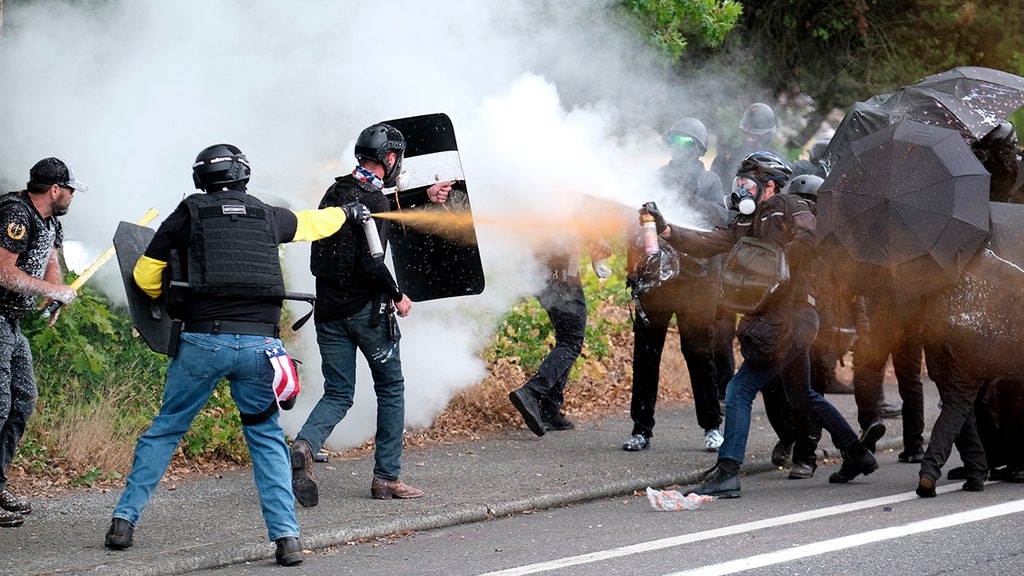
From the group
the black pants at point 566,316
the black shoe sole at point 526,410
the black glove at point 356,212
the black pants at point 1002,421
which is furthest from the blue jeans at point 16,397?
the black pants at point 1002,421

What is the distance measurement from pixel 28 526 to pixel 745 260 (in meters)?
3.75

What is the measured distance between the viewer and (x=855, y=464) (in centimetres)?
744

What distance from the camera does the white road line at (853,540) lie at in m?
5.56

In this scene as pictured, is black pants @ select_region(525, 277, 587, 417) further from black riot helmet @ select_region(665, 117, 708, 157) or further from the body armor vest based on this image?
the body armor vest

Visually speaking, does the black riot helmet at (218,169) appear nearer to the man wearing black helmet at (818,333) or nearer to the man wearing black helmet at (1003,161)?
the man wearing black helmet at (818,333)

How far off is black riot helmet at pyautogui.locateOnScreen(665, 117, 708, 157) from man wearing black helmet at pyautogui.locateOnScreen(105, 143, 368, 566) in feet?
11.3

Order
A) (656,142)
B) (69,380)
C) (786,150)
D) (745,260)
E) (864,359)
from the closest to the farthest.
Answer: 1. (745,260)
2. (69,380)
3. (864,359)
4. (656,142)
5. (786,150)

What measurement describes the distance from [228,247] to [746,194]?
9.45 ft

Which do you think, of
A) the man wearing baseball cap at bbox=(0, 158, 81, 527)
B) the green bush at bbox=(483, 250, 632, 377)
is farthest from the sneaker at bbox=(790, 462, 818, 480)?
the man wearing baseball cap at bbox=(0, 158, 81, 527)

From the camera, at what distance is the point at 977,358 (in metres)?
6.92

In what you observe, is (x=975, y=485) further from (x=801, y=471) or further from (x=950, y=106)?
(x=950, y=106)

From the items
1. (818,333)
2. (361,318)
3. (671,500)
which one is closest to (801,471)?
(818,333)

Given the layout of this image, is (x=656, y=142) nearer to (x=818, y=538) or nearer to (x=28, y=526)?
(x=818, y=538)

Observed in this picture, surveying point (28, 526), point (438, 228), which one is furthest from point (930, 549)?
point (28, 526)
